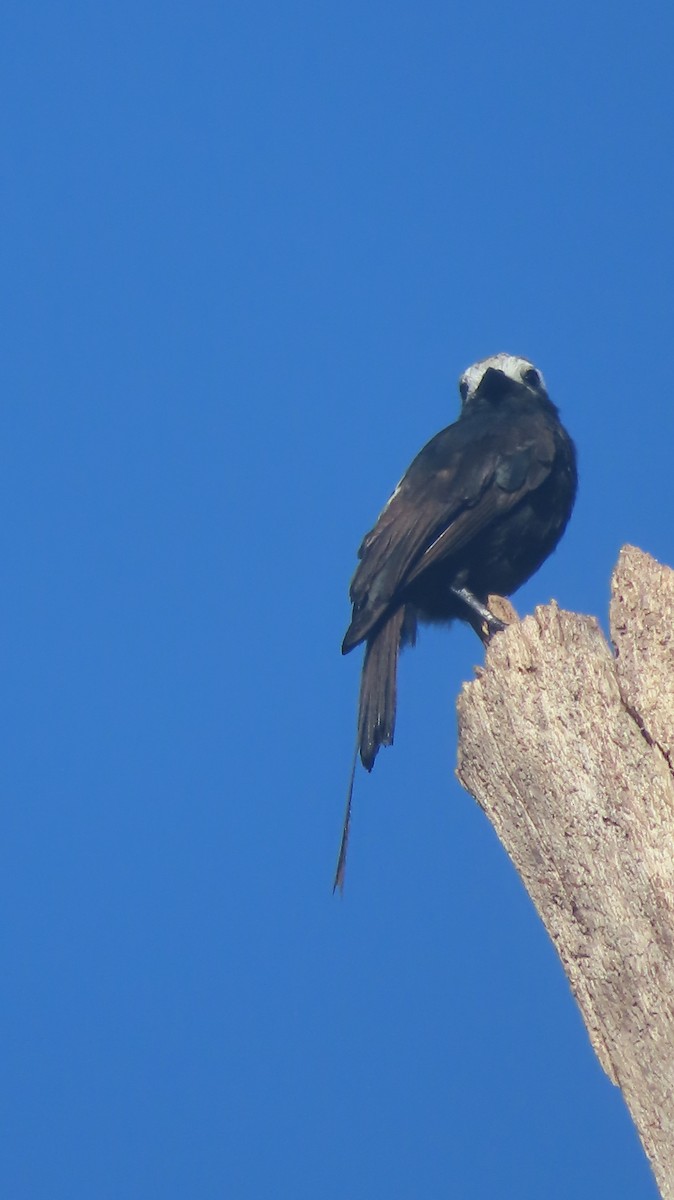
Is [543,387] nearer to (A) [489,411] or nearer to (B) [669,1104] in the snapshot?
(A) [489,411]

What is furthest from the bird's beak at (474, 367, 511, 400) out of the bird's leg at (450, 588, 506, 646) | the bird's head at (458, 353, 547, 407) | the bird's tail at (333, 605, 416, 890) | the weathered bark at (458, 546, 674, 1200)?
the weathered bark at (458, 546, 674, 1200)

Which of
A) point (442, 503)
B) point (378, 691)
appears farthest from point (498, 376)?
point (378, 691)

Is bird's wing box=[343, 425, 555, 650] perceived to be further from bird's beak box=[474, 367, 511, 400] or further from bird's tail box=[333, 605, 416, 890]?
bird's beak box=[474, 367, 511, 400]

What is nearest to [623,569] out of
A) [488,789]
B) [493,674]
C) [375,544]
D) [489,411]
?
[493,674]

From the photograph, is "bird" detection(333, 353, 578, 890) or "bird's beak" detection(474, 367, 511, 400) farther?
"bird's beak" detection(474, 367, 511, 400)

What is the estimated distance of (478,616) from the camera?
17.8ft

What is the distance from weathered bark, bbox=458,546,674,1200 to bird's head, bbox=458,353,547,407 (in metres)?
2.36

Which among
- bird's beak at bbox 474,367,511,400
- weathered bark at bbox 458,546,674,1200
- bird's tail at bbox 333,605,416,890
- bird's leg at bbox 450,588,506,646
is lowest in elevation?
weathered bark at bbox 458,546,674,1200

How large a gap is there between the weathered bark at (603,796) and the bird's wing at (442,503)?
51.0 inches

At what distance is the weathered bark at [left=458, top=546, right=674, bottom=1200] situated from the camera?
133 inches

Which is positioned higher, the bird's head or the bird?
the bird's head

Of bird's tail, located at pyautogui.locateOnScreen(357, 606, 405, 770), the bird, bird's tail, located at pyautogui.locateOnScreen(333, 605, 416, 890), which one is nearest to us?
bird's tail, located at pyautogui.locateOnScreen(333, 605, 416, 890)

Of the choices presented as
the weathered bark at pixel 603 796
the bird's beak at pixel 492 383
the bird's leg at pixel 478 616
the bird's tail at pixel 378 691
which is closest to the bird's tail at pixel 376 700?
the bird's tail at pixel 378 691

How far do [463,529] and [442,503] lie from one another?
0.12m
